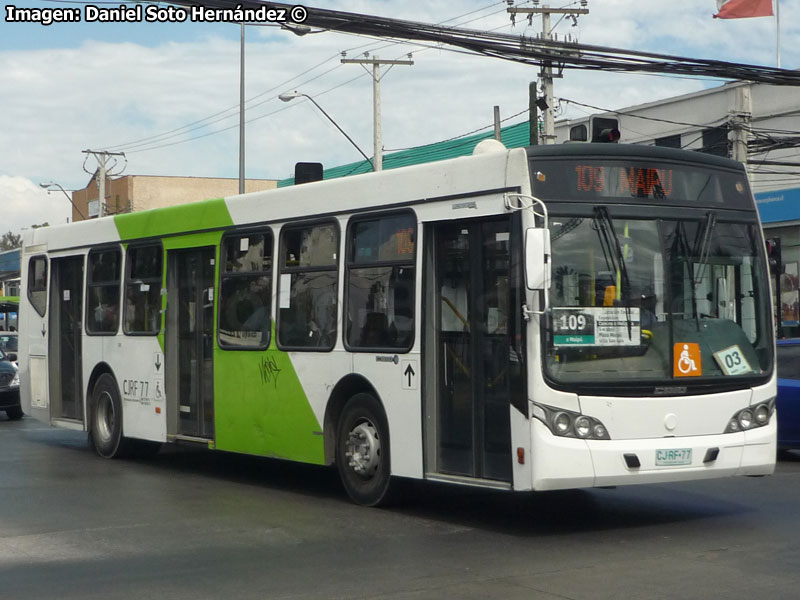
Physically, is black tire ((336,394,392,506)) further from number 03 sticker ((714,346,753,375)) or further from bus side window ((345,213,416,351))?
number 03 sticker ((714,346,753,375))

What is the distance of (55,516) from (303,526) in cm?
231

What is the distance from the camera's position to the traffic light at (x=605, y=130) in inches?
399

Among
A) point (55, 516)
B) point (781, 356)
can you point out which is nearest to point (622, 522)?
point (55, 516)

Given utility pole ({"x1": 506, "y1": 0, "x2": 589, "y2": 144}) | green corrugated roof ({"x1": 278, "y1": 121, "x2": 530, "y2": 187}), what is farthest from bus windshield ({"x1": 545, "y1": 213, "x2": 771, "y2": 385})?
green corrugated roof ({"x1": 278, "y1": 121, "x2": 530, "y2": 187})

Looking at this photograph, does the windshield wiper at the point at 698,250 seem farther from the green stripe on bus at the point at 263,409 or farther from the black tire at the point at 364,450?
the green stripe on bus at the point at 263,409

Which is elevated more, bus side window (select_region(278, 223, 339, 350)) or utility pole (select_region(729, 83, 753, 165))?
utility pole (select_region(729, 83, 753, 165))

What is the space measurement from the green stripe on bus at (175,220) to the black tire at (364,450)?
9.89 feet

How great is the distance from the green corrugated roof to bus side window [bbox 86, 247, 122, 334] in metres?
21.1

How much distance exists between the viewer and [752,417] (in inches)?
372

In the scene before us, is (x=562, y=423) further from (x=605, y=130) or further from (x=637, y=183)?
(x=605, y=130)

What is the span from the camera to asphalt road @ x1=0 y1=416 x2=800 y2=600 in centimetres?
731

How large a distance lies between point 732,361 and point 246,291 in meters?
5.19

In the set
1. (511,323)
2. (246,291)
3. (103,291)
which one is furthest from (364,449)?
(103,291)

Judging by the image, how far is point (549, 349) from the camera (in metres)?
8.80
